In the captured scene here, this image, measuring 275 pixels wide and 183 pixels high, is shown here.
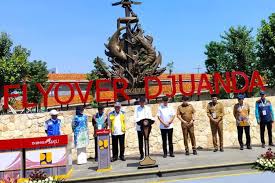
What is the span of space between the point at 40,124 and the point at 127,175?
4.29m

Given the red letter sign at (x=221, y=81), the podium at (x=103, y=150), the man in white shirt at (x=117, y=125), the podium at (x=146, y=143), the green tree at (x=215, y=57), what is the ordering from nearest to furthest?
the podium at (x=146, y=143), the podium at (x=103, y=150), the man in white shirt at (x=117, y=125), the red letter sign at (x=221, y=81), the green tree at (x=215, y=57)

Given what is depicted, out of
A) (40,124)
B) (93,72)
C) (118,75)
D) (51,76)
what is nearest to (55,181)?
(40,124)

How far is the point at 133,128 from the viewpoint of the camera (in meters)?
10.7

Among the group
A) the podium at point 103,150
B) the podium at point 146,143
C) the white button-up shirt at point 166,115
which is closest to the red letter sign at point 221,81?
the white button-up shirt at point 166,115

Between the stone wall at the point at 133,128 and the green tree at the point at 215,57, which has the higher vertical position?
the green tree at the point at 215,57

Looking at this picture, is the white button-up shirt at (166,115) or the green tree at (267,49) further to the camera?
the green tree at (267,49)

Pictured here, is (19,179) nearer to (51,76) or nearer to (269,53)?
(269,53)

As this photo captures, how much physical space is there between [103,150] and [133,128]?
288cm

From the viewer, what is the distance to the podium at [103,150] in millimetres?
7871

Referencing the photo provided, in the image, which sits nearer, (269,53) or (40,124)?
(40,124)

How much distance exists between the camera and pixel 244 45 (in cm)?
2670

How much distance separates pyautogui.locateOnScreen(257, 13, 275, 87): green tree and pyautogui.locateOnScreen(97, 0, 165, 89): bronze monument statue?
11031mm

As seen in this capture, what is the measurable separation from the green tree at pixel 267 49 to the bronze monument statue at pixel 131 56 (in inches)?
434

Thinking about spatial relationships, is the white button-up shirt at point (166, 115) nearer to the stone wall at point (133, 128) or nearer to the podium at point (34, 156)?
the stone wall at point (133, 128)
